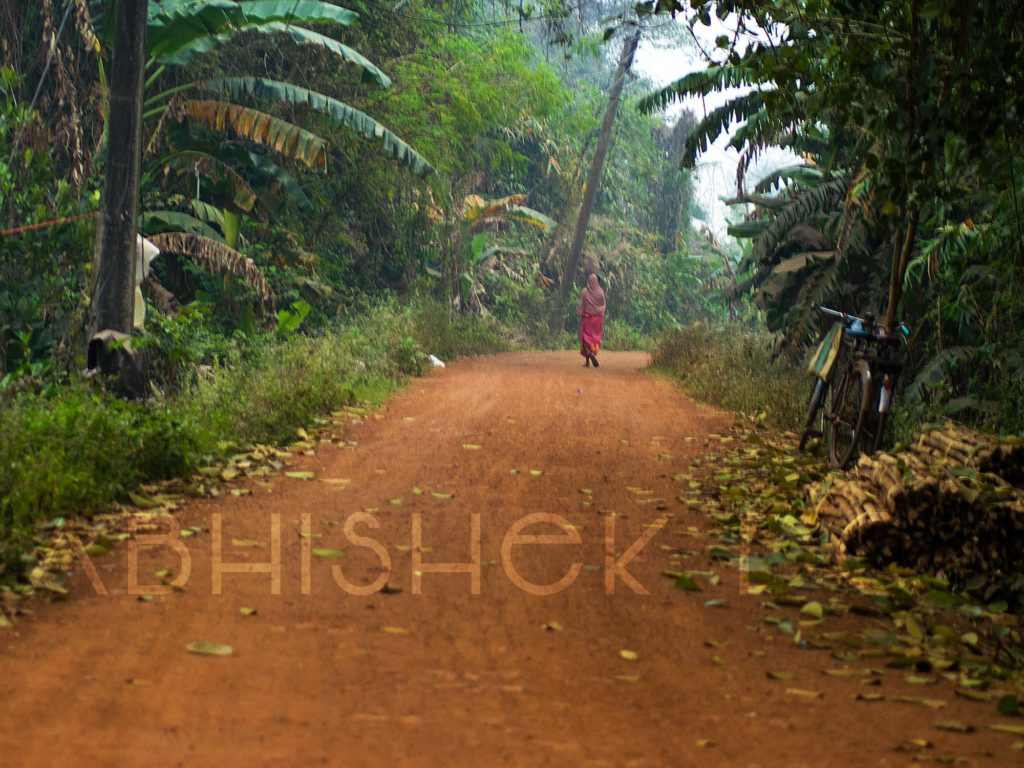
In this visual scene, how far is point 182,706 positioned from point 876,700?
2.59m

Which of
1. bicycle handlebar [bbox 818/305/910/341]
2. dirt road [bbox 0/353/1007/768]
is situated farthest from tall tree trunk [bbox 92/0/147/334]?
bicycle handlebar [bbox 818/305/910/341]

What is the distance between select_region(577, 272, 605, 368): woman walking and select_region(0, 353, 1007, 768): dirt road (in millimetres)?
14330

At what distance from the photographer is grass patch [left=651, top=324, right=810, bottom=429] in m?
12.7

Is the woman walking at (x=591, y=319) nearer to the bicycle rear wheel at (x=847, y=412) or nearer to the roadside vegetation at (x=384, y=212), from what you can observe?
the roadside vegetation at (x=384, y=212)

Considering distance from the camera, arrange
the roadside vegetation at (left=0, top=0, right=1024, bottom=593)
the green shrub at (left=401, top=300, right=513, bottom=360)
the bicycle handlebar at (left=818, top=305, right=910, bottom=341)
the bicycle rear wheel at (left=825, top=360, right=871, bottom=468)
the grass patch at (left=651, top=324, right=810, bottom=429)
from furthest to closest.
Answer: the green shrub at (left=401, top=300, right=513, bottom=360) → the grass patch at (left=651, top=324, right=810, bottom=429) → the bicycle handlebar at (left=818, top=305, right=910, bottom=341) → the bicycle rear wheel at (left=825, top=360, right=871, bottom=468) → the roadside vegetation at (left=0, top=0, right=1024, bottom=593)

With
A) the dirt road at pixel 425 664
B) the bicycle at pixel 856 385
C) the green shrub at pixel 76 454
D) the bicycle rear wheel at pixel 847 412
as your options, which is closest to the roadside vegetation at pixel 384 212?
the green shrub at pixel 76 454

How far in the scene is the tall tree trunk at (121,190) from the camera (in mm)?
11180

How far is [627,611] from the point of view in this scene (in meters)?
5.44

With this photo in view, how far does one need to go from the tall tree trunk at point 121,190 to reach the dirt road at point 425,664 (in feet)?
Answer: 14.0

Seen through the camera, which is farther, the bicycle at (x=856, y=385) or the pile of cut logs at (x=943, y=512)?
the bicycle at (x=856, y=385)

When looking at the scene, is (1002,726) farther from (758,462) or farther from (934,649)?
(758,462)

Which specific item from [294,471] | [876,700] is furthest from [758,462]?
[876,700]

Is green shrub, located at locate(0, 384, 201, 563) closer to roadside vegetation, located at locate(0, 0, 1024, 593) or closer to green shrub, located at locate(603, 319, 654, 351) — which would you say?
roadside vegetation, located at locate(0, 0, 1024, 593)

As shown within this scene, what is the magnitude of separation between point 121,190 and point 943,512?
27.5 feet
